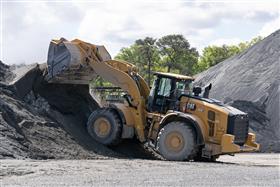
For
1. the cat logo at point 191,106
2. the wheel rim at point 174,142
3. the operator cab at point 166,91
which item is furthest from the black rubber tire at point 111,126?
the cat logo at point 191,106

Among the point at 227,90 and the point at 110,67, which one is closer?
the point at 110,67

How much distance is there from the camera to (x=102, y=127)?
1800 cm

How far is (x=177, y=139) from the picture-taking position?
16.5 m

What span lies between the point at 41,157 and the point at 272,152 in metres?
12.1

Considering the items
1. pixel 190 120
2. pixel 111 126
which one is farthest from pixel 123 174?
pixel 111 126

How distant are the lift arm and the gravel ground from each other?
357 cm

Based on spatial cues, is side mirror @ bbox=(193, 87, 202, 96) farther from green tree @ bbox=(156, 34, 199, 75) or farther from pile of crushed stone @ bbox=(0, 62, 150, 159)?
green tree @ bbox=(156, 34, 199, 75)

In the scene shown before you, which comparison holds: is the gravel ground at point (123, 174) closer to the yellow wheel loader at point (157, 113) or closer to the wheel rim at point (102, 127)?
the yellow wheel loader at point (157, 113)

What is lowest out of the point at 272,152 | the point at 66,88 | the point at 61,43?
the point at 272,152

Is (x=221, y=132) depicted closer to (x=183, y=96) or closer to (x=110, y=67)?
(x=183, y=96)

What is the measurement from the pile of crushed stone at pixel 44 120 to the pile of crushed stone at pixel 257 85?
8.85 metres

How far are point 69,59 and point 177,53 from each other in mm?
48942

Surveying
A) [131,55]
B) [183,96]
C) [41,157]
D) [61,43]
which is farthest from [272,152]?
[131,55]

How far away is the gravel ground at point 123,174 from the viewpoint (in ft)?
35.9
